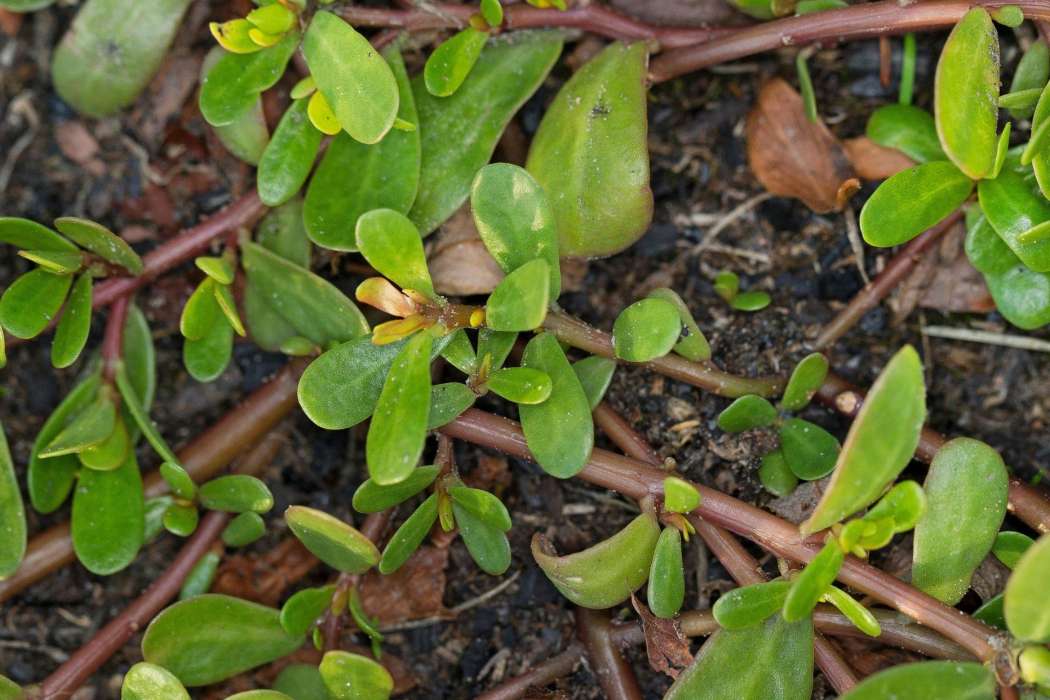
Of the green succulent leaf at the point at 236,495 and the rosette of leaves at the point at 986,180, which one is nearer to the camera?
the rosette of leaves at the point at 986,180

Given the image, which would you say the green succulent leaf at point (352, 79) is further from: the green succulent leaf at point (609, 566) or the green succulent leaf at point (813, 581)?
the green succulent leaf at point (813, 581)

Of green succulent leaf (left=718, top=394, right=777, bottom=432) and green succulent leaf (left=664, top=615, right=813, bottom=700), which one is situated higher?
green succulent leaf (left=718, top=394, right=777, bottom=432)

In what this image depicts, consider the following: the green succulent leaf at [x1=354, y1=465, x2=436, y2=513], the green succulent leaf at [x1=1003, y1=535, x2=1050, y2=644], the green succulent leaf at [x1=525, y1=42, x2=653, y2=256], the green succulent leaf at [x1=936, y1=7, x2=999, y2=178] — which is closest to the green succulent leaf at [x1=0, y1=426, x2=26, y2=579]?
the green succulent leaf at [x1=354, y1=465, x2=436, y2=513]

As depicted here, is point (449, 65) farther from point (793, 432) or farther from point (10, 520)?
point (10, 520)

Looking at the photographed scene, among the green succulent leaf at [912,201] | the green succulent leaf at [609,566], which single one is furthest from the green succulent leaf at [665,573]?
the green succulent leaf at [912,201]

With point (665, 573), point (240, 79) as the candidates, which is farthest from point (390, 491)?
point (240, 79)

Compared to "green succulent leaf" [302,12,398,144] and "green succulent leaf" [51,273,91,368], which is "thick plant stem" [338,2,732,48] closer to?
"green succulent leaf" [302,12,398,144]

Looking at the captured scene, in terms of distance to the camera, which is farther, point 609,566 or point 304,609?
point 304,609
